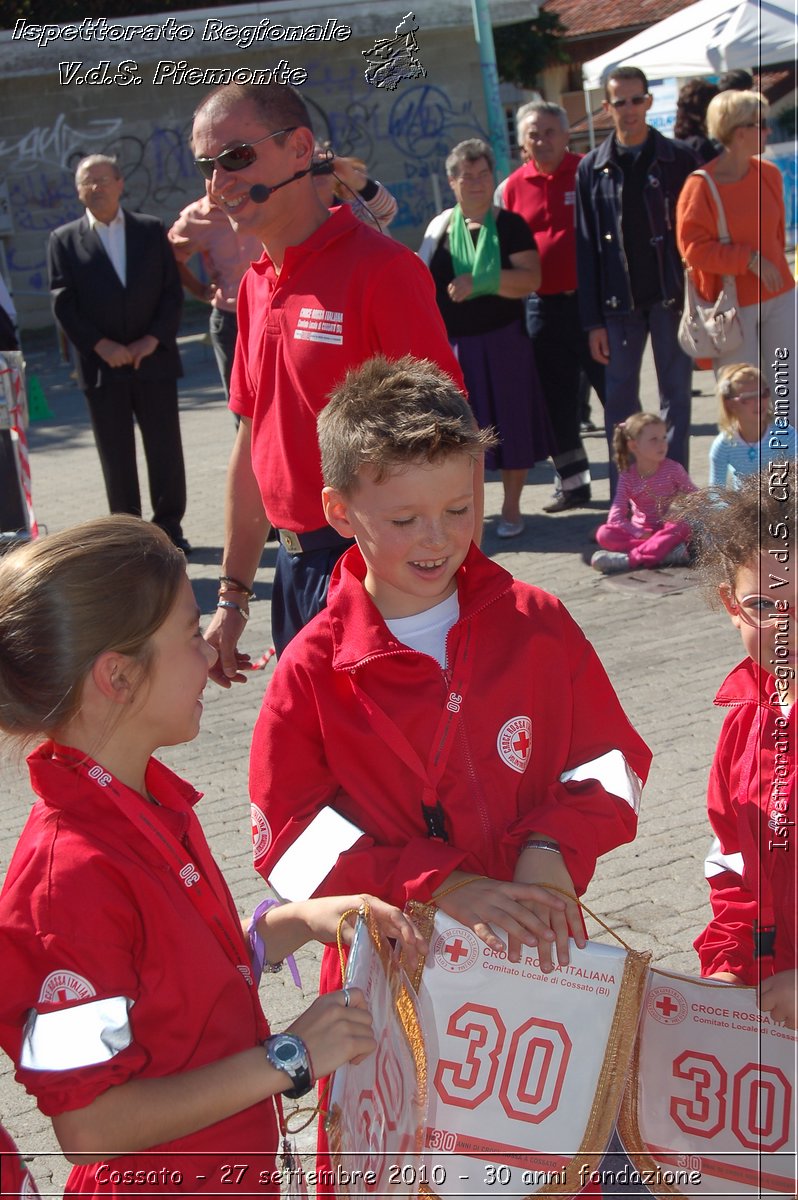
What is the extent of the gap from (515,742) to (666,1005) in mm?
494

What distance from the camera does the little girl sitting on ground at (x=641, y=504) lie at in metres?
7.25

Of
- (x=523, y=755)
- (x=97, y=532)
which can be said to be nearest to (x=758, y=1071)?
(x=523, y=755)

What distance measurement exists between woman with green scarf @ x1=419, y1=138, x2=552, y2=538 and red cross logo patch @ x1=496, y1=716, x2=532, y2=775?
230 inches

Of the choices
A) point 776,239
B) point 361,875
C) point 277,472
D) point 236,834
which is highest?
point 776,239

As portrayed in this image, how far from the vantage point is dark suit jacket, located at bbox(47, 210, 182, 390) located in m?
8.33

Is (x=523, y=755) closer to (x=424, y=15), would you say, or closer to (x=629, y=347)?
(x=629, y=347)

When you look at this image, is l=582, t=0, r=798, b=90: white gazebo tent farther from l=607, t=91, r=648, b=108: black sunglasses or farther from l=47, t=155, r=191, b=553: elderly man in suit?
l=47, t=155, r=191, b=553: elderly man in suit

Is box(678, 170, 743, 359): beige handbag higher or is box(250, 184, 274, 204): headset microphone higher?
box(250, 184, 274, 204): headset microphone

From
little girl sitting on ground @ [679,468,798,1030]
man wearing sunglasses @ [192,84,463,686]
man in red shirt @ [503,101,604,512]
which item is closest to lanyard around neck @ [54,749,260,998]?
little girl sitting on ground @ [679,468,798,1030]

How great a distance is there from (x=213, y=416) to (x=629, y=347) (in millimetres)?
7001

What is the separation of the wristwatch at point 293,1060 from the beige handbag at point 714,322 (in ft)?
20.3

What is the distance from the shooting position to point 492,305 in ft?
26.3

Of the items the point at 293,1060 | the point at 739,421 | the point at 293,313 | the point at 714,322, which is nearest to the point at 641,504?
the point at 739,421

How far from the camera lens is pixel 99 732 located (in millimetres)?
2021
